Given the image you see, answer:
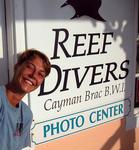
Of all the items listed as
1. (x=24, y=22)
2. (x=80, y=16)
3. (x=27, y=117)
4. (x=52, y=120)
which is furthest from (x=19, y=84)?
(x=80, y=16)

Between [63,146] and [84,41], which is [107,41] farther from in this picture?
[63,146]

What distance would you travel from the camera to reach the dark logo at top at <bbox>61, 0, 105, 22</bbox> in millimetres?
3208

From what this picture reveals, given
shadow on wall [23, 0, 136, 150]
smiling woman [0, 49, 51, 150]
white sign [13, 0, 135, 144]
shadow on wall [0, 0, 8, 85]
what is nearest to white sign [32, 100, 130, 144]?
white sign [13, 0, 135, 144]

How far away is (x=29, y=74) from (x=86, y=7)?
1217 mm

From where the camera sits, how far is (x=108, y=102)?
3711mm

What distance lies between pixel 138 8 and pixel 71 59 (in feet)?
3.72

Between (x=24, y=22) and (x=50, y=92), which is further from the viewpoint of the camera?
(x=50, y=92)

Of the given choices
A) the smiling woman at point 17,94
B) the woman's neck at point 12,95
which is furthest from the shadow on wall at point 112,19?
the woman's neck at point 12,95

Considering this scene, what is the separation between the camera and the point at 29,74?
2.36 m

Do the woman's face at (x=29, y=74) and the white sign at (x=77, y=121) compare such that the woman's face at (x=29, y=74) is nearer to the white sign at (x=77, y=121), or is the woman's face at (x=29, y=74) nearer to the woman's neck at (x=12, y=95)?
the woman's neck at (x=12, y=95)

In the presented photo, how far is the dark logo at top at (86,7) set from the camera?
126 inches

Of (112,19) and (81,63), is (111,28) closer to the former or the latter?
(112,19)

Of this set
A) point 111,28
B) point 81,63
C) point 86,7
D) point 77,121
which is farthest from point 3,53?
point 111,28

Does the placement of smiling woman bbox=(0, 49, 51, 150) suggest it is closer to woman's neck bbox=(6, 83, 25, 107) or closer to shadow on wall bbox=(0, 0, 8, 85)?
woman's neck bbox=(6, 83, 25, 107)
